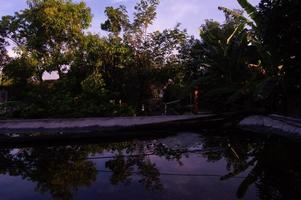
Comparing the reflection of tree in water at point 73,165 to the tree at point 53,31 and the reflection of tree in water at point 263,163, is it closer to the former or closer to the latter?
the reflection of tree in water at point 263,163

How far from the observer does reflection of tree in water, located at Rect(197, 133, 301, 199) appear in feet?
14.5

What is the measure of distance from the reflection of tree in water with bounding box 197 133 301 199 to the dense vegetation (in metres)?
2.86

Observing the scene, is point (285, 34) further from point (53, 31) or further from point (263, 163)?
point (53, 31)

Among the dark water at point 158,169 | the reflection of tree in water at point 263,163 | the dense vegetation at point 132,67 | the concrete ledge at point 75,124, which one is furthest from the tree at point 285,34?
the concrete ledge at point 75,124

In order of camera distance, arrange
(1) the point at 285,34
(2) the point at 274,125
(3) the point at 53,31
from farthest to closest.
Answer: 1. (3) the point at 53,31
2. (1) the point at 285,34
3. (2) the point at 274,125

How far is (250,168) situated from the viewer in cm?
554

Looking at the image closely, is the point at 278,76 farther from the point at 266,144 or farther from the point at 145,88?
the point at 145,88

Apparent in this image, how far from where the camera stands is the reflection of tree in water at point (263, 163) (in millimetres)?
4410

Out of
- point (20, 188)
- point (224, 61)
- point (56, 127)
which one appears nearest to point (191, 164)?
point (20, 188)

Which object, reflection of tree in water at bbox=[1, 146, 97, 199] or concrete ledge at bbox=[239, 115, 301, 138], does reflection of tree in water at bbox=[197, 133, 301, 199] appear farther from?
reflection of tree in water at bbox=[1, 146, 97, 199]

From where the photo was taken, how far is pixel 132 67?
44.1 ft

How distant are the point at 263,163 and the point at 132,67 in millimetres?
8414

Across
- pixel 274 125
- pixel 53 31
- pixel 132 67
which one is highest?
pixel 53 31

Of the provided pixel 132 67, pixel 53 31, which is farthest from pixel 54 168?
pixel 53 31
